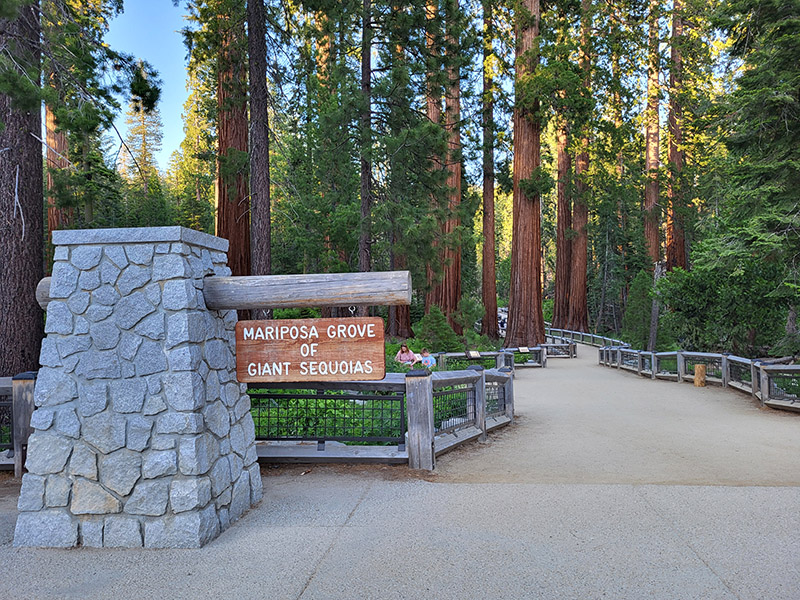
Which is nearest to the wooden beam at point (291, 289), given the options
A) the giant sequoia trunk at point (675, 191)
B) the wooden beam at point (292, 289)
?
the wooden beam at point (292, 289)

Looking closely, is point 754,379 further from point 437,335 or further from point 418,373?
point 418,373

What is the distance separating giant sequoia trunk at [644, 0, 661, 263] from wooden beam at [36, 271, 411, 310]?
908 inches

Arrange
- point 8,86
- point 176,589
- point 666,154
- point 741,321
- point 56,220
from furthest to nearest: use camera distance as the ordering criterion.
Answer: point 666,154, point 56,220, point 741,321, point 8,86, point 176,589

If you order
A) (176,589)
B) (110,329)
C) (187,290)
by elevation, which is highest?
(187,290)

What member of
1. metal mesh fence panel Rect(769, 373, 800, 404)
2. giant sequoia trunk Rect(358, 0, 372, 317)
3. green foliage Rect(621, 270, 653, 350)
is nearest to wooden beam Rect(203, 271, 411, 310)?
giant sequoia trunk Rect(358, 0, 372, 317)

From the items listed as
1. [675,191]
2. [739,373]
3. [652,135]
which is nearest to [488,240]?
[652,135]

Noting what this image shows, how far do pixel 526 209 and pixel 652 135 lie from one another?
41.7 ft

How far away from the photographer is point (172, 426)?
15.0ft

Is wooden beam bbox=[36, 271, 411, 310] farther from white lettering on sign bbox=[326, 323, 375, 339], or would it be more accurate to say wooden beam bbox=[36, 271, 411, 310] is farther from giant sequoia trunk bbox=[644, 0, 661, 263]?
giant sequoia trunk bbox=[644, 0, 661, 263]

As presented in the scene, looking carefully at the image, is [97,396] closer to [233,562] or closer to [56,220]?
[233,562]

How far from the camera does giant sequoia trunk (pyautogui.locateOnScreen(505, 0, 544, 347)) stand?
2156cm

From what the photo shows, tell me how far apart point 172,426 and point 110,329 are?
3.07ft

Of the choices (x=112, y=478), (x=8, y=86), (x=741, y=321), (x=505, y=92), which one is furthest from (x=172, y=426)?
(x=505, y=92)

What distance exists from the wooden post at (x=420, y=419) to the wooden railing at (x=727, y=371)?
8.48m
